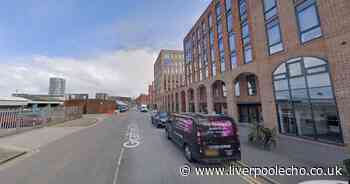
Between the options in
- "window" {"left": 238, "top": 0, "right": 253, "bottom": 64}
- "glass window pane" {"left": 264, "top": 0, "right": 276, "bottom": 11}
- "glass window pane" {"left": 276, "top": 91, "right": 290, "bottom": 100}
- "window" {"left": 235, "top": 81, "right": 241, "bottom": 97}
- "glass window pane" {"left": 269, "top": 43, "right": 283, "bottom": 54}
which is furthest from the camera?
"window" {"left": 235, "top": 81, "right": 241, "bottom": 97}

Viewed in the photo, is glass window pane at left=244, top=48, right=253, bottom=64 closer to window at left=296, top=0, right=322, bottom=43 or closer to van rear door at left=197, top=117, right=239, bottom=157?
window at left=296, top=0, right=322, bottom=43

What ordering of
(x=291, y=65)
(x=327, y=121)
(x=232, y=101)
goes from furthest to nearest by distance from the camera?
(x=232, y=101) < (x=291, y=65) < (x=327, y=121)

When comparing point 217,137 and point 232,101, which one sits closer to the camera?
point 217,137

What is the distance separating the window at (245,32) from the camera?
14.2 meters

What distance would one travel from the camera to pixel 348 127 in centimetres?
712

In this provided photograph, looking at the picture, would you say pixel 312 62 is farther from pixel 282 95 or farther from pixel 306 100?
pixel 282 95

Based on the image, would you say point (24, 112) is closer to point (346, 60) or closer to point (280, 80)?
point (280, 80)

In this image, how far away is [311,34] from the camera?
28.7 feet

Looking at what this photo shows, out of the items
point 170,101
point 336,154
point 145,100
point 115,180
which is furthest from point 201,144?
point 145,100

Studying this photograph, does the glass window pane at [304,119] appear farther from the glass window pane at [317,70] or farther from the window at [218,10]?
the window at [218,10]

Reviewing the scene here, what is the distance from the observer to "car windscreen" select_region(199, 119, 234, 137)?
568 centimetres

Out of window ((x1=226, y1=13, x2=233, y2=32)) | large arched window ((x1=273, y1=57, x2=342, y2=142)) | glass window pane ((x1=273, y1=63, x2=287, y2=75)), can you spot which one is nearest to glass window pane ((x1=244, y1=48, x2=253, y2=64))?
glass window pane ((x1=273, y1=63, x2=287, y2=75))

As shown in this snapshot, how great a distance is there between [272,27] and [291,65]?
346 centimetres

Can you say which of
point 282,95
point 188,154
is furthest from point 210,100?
point 188,154
